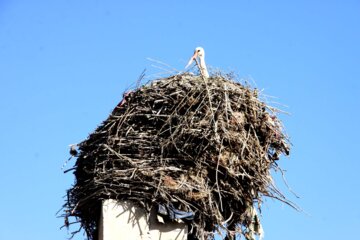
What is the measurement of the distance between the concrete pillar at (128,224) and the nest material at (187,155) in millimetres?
101

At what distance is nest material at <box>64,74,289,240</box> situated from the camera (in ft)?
29.4

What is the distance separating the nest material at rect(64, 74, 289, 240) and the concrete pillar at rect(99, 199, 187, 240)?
10 cm

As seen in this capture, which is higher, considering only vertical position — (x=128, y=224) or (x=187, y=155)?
(x=187, y=155)

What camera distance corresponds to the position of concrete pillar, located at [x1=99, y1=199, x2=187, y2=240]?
8852 millimetres

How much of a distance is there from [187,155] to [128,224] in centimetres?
102

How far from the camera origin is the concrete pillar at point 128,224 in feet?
29.0

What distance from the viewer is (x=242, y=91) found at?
32.2 feet

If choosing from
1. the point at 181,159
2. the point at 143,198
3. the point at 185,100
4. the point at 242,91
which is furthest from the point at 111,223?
the point at 242,91

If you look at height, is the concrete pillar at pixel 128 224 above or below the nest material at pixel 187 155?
below

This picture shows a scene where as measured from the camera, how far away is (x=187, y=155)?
9.15 metres

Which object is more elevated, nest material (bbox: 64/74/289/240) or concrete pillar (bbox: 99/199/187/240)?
nest material (bbox: 64/74/289/240)

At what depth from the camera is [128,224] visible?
891cm

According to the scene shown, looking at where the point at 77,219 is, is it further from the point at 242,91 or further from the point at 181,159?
the point at 242,91

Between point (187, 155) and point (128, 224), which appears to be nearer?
point (128, 224)
